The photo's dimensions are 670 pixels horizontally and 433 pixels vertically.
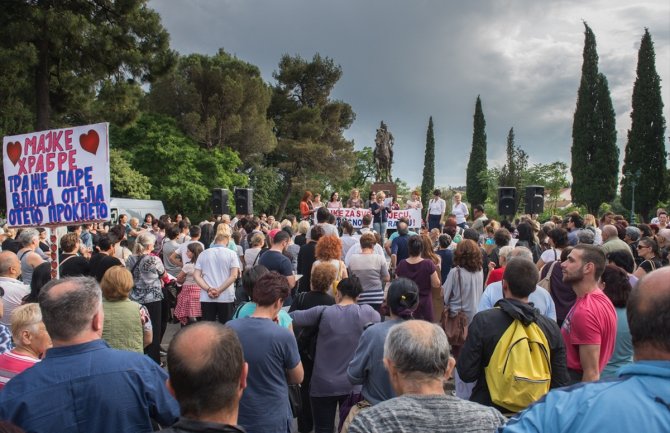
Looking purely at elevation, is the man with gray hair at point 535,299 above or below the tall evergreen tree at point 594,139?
below

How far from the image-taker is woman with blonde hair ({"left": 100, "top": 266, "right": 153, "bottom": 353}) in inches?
160

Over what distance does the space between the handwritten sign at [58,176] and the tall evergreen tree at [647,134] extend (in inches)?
1433

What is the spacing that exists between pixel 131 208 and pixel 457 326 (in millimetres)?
21356

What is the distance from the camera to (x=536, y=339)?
9.76ft

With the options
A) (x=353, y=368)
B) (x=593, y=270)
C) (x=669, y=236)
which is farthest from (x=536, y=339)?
(x=669, y=236)

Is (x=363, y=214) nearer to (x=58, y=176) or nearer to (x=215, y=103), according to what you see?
(x=58, y=176)

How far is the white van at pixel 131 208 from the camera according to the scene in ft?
73.7

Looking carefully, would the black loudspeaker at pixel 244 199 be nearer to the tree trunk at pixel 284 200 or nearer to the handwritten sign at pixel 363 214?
the handwritten sign at pixel 363 214

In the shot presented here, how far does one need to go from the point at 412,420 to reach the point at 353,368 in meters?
1.48

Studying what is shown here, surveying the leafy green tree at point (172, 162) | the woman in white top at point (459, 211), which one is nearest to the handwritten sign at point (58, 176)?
the woman in white top at point (459, 211)

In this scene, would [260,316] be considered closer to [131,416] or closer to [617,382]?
[131,416]

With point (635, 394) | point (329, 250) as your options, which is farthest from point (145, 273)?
point (635, 394)

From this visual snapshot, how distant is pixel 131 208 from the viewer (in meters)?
24.0

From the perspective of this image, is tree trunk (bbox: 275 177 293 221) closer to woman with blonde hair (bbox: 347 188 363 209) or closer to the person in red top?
woman with blonde hair (bbox: 347 188 363 209)
